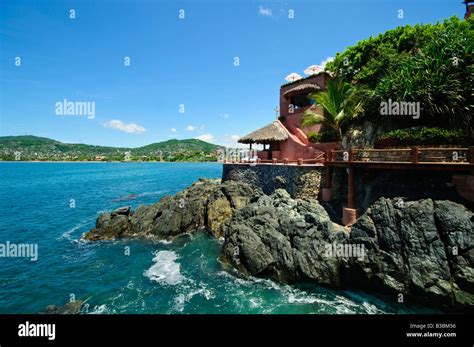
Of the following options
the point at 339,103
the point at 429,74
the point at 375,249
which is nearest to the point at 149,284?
the point at 375,249

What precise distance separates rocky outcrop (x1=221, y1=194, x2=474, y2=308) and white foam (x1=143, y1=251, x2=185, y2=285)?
324 centimetres

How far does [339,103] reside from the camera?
21297mm

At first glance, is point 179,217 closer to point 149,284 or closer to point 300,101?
point 149,284

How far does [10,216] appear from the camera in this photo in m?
32.3

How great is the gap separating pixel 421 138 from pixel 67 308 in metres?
21.7

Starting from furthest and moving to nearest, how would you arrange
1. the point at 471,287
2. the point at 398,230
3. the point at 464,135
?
the point at 464,135 < the point at 398,230 < the point at 471,287

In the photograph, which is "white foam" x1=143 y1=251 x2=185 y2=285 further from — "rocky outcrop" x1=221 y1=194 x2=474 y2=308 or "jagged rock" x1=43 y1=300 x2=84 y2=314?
"jagged rock" x1=43 y1=300 x2=84 y2=314

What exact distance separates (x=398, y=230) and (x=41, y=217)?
3930 centimetres

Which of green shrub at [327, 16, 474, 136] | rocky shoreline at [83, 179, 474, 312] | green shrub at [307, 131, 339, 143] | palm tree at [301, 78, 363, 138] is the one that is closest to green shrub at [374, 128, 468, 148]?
green shrub at [327, 16, 474, 136]

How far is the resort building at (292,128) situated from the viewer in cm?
2430

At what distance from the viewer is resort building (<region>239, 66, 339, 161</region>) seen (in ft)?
79.7
